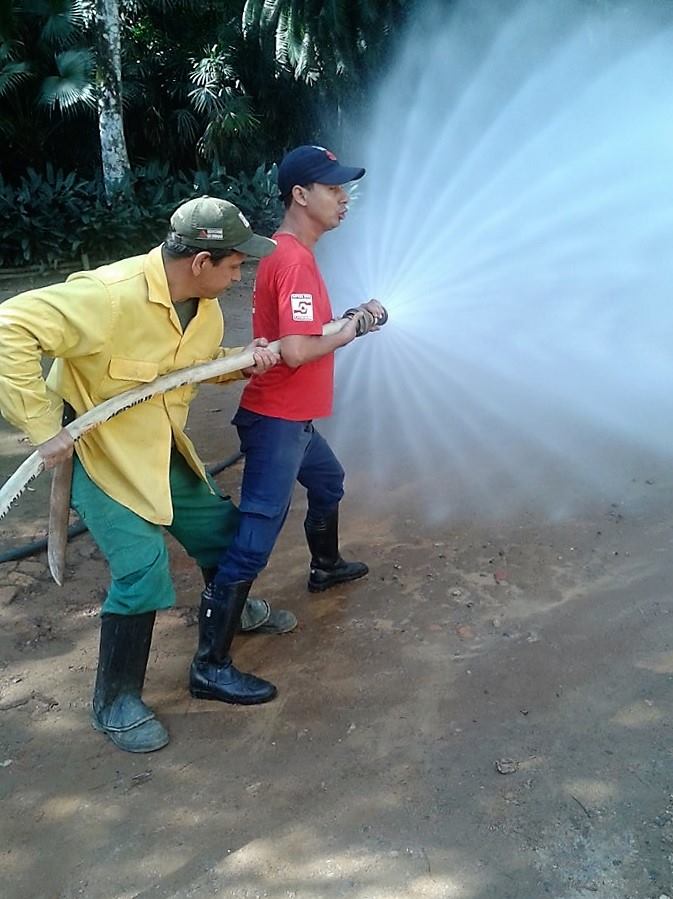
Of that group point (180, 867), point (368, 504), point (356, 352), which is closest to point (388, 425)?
point (368, 504)

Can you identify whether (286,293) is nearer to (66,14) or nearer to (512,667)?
(512,667)

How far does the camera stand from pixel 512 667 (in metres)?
3.20

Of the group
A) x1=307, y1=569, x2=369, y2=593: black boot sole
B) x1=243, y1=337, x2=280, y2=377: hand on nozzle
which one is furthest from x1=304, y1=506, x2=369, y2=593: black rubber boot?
Result: x1=243, y1=337, x2=280, y2=377: hand on nozzle

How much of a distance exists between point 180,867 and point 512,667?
1.38 metres

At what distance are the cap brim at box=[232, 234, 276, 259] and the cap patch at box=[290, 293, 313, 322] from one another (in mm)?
175

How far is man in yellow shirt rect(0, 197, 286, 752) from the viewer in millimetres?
2490

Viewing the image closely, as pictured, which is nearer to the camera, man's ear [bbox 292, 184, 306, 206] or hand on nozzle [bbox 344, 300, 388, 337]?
man's ear [bbox 292, 184, 306, 206]

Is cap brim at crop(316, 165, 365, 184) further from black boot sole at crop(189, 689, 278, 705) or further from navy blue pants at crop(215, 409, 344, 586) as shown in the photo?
black boot sole at crop(189, 689, 278, 705)

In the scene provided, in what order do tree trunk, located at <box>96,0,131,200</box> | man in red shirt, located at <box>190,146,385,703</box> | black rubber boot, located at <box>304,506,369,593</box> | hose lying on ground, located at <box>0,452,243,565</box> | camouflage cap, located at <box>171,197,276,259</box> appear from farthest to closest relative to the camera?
1. tree trunk, located at <box>96,0,131,200</box>
2. hose lying on ground, located at <box>0,452,243,565</box>
3. black rubber boot, located at <box>304,506,369,593</box>
4. man in red shirt, located at <box>190,146,385,703</box>
5. camouflage cap, located at <box>171,197,276,259</box>

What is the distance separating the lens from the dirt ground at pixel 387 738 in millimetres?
2385

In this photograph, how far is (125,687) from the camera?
296 centimetres

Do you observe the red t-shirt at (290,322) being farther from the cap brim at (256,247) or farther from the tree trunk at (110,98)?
the tree trunk at (110,98)

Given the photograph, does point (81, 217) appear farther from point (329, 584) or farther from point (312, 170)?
point (312, 170)

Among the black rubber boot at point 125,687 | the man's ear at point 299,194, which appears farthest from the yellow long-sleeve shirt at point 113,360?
the man's ear at point 299,194
